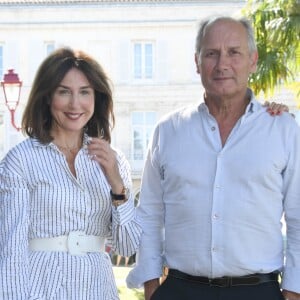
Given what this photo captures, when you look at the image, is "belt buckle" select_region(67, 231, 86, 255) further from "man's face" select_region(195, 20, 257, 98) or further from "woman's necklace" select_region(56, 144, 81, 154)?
"man's face" select_region(195, 20, 257, 98)

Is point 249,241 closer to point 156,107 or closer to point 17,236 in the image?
point 17,236

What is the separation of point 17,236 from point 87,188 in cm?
44

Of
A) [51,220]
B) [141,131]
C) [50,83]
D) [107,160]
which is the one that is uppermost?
[50,83]

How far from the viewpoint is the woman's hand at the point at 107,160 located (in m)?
4.01

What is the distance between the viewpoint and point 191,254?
4094 mm

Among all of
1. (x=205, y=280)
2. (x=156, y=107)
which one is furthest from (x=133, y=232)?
(x=156, y=107)

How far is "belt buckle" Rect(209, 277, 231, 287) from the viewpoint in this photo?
4031 mm

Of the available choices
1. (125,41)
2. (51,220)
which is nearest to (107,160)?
(51,220)

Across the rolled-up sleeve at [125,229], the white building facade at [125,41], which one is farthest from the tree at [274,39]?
the white building facade at [125,41]

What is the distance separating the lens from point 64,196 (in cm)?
386

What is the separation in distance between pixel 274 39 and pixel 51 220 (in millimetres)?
7591

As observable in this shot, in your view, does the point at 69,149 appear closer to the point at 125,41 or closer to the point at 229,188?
the point at 229,188

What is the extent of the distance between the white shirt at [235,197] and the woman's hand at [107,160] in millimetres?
323

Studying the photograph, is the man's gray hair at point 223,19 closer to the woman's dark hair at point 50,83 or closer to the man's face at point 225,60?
the man's face at point 225,60
